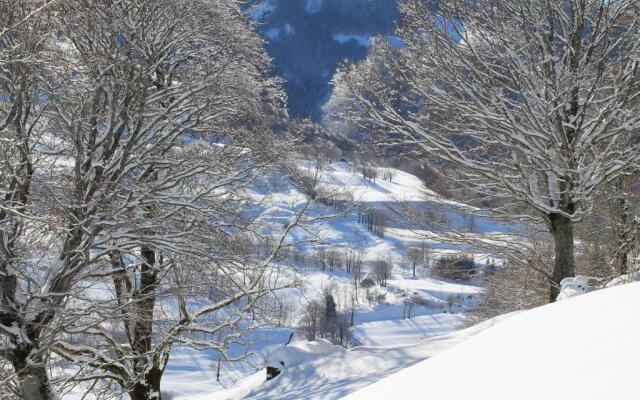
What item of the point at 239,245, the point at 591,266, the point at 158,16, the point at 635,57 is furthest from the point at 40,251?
the point at 591,266

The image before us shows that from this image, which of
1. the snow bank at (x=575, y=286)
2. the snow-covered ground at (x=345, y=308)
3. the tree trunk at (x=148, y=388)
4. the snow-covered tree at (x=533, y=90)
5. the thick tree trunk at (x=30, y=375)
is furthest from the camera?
the tree trunk at (x=148, y=388)

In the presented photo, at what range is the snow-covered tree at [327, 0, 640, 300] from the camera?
5938mm

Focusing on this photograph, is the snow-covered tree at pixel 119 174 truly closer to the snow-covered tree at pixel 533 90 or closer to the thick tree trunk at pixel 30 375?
the thick tree trunk at pixel 30 375

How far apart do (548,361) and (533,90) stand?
17.7ft

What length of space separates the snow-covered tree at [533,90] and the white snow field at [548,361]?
3699mm

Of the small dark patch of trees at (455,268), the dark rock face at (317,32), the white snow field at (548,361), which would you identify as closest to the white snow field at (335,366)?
the small dark patch of trees at (455,268)

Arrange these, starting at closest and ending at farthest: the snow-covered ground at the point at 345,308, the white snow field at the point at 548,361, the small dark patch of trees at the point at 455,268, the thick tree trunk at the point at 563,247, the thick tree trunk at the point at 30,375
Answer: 1. the white snow field at the point at 548,361
2. the thick tree trunk at the point at 30,375
3. the snow-covered ground at the point at 345,308
4. the thick tree trunk at the point at 563,247
5. the small dark patch of trees at the point at 455,268

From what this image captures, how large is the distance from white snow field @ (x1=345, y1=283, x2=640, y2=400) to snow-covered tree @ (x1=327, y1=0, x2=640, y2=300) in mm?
3699

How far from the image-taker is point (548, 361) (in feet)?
5.57

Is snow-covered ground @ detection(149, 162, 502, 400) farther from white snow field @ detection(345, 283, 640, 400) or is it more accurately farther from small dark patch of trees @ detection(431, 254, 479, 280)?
white snow field @ detection(345, 283, 640, 400)

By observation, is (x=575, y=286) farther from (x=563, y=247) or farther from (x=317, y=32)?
(x=317, y=32)

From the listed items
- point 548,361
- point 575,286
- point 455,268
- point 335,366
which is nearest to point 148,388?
point 335,366

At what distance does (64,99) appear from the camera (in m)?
6.41

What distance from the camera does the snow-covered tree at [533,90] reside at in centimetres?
594
